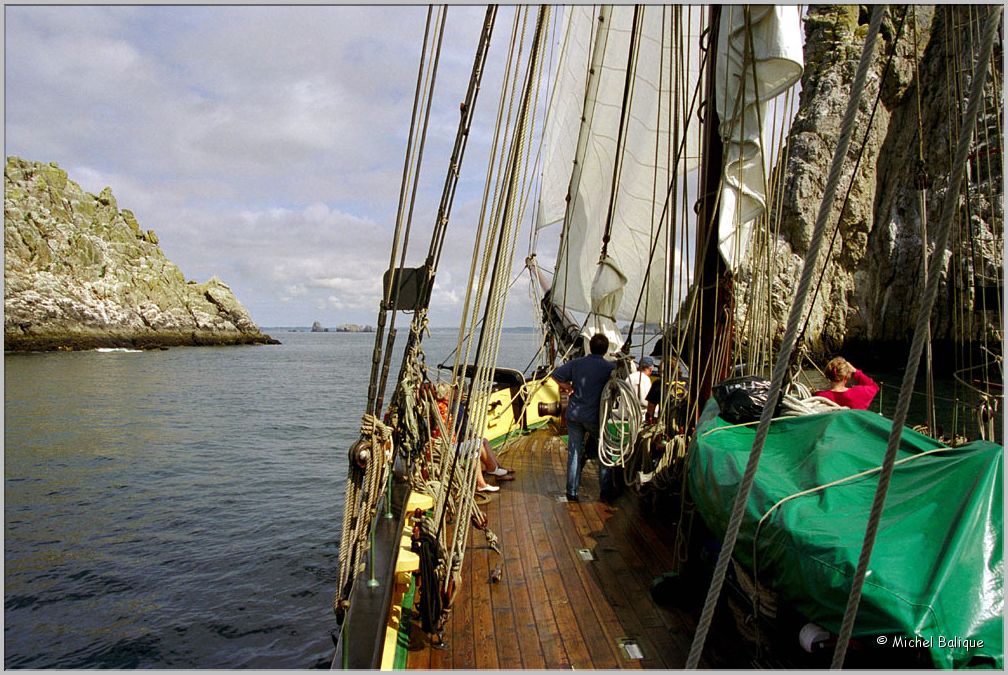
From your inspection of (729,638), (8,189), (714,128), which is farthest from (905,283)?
(8,189)

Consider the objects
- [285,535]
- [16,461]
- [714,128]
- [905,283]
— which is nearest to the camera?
[714,128]

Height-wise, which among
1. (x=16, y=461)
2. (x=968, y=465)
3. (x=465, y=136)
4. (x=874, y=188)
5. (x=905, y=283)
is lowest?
(x=16, y=461)

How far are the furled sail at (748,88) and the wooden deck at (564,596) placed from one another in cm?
211

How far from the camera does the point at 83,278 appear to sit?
51750mm

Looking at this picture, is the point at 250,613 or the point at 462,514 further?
the point at 250,613

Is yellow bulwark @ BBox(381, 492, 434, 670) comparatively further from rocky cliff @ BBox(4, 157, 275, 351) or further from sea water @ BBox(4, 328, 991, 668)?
rocky cliff @ BBox(4, 157, 275, 351)

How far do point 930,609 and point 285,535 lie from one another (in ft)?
27.7

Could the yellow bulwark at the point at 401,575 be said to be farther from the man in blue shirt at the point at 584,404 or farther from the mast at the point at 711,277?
the mast at the point at 711,277

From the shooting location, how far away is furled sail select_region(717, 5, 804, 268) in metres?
4.07

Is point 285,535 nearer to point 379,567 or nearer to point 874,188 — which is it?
point 379,567

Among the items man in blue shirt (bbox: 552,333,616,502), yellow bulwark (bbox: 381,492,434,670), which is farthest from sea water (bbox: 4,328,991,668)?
man in blue shirt (bbox: 552,333,616,502)

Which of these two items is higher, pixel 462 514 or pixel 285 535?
pixel 462 514

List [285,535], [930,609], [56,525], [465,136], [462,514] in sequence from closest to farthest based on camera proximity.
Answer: [930,609] → [462,514] → [465,136] → [285,535] → [56,525]

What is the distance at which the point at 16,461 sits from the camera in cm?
1301
